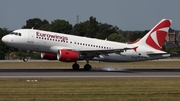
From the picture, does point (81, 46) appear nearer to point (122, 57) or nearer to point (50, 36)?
point (50, 36)

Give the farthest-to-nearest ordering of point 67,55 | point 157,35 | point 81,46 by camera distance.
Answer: point 157,35
point 81,46
point 67,55

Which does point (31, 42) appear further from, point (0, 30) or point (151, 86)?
point (0, 30)

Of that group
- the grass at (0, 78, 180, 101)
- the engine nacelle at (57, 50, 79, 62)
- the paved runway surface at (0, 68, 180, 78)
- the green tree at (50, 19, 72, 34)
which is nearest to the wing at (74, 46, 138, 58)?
the engine nacelle at (57, 50, 79, 62)

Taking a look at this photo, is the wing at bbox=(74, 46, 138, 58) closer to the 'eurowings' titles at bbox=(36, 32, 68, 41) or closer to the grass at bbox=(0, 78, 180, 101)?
the 'eurowings' titles at bbox=(36, 32, 68, 41)

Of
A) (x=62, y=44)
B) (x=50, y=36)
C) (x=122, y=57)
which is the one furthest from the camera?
(x=122, y=57)

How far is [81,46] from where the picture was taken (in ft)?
154

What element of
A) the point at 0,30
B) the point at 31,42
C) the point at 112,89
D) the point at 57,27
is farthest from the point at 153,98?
the point at 57,27

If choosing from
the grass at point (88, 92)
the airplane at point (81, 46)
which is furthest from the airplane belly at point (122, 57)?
the grass at point (88, 92)

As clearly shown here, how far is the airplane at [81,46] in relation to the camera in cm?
4550

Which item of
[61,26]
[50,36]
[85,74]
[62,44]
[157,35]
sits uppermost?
[61,26]

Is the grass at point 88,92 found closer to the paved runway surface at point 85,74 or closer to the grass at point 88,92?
the grass at point 88,92

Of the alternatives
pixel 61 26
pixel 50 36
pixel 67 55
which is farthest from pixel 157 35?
pixel 61 26

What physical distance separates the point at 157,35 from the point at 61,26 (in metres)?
122

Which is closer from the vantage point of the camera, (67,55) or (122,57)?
(67,55)
